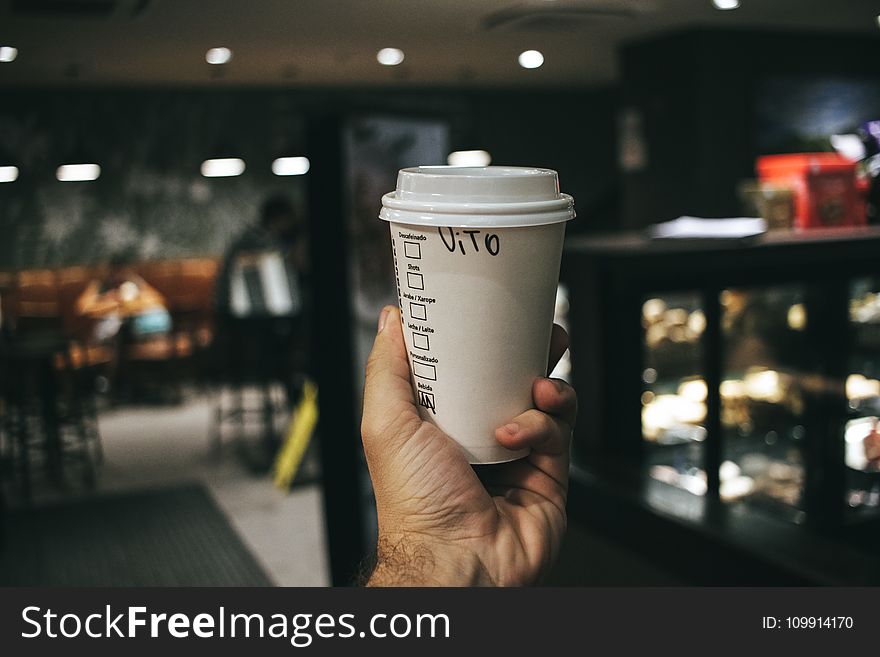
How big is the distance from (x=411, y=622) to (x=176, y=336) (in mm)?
6231

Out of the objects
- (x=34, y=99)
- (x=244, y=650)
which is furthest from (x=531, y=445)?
(x=34, y=99)

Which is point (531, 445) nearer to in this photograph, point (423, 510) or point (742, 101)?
point (423, 510)

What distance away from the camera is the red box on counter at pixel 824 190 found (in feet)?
5.97

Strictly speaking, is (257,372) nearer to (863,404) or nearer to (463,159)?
(463,159)

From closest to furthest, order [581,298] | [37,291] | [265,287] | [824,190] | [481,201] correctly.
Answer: [481,201]
[824,190]
[581,298]
[265,287]
[37,291]

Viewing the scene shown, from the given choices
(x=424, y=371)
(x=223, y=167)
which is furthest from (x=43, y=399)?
(x=223, y=167)

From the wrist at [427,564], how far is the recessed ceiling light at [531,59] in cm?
101

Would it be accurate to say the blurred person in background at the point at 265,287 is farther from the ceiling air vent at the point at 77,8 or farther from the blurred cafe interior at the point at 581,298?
the ceiling air vent at the point at 77,8

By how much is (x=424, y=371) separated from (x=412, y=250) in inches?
6.2

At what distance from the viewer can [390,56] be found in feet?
5.46

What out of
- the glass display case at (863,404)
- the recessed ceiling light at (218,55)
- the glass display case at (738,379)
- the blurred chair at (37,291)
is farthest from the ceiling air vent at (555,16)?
the blurred chair at (37,291)

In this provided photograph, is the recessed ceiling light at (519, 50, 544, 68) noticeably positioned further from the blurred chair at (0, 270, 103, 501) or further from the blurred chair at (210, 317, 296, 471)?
the blurred chair at (210, 317, 296, 471)

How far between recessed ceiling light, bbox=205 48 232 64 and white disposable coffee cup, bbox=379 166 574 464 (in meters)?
0.83

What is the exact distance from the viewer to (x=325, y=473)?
2.39m
